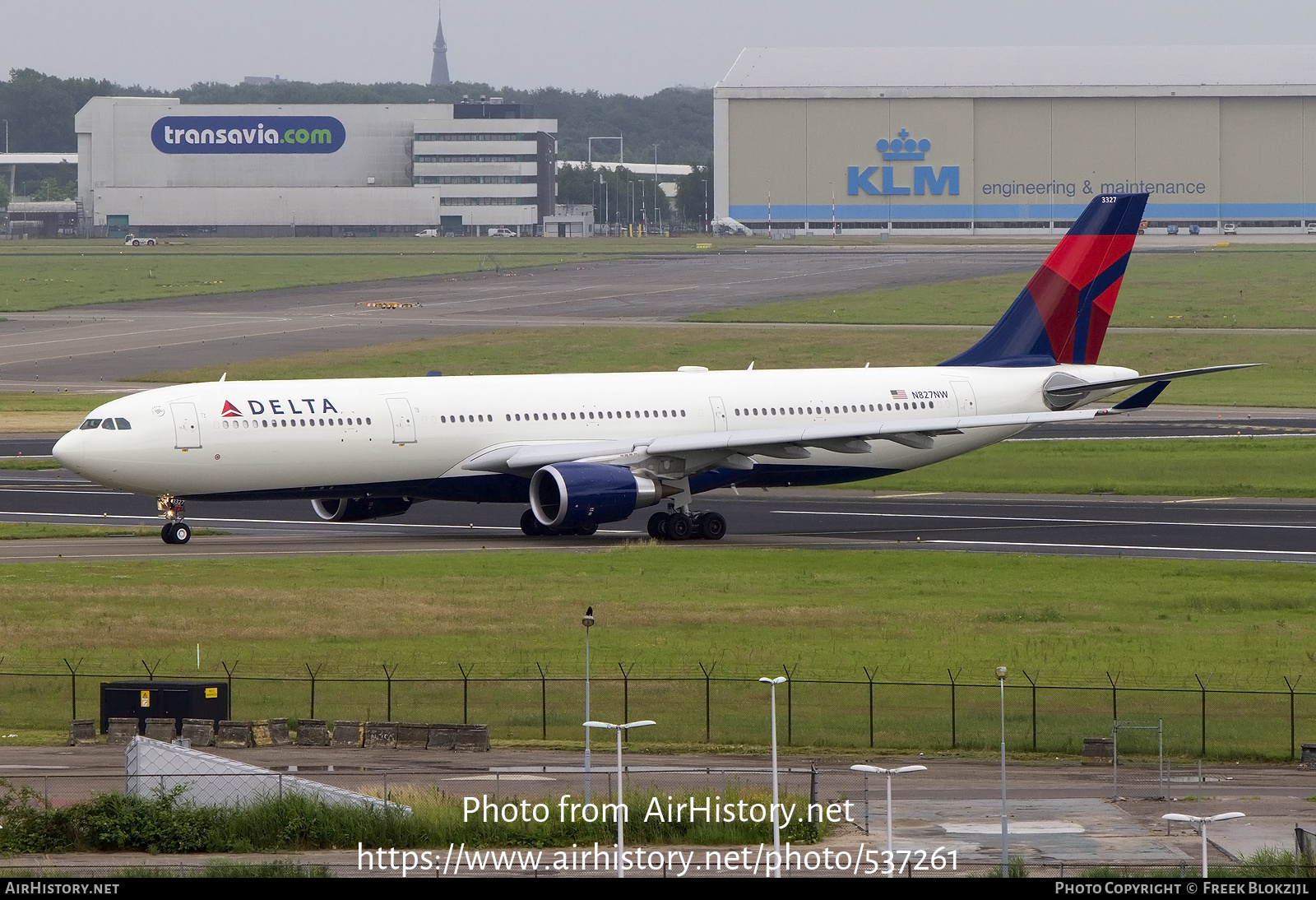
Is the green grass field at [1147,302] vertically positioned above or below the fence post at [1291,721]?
above

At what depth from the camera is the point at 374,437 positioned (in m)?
56.8

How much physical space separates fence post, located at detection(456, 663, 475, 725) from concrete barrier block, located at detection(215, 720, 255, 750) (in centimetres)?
420

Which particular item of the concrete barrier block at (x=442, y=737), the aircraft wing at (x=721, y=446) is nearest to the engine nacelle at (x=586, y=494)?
the aircraft wing at (x=721, y=446)

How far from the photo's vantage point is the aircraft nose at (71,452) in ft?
179

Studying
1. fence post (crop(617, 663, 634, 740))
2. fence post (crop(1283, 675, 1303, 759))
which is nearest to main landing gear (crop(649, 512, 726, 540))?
fence post (crop(617, 663, 634, 740))

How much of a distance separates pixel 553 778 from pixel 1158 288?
128737 mm

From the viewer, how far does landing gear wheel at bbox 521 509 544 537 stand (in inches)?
2405

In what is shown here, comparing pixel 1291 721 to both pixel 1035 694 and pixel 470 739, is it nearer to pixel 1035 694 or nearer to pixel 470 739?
pixel 1035 694

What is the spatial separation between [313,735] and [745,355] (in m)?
80.2

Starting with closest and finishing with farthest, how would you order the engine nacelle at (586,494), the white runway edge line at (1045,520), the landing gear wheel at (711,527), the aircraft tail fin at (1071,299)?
1. the engine nacelle at (586,494)
2. the landing gear wheel at (711,527)
3. the white runway edge line at (1045,520)
4. the aircraft tail fin at (1071,299)

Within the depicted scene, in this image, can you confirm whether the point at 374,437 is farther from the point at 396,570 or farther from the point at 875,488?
the point at 875,488

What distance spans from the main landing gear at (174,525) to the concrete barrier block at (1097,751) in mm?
32926

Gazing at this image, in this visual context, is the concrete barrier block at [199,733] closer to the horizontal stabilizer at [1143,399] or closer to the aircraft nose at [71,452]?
the aircraft nose at [71,452]

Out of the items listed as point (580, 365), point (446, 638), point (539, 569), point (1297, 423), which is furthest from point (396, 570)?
point (580, 365)
